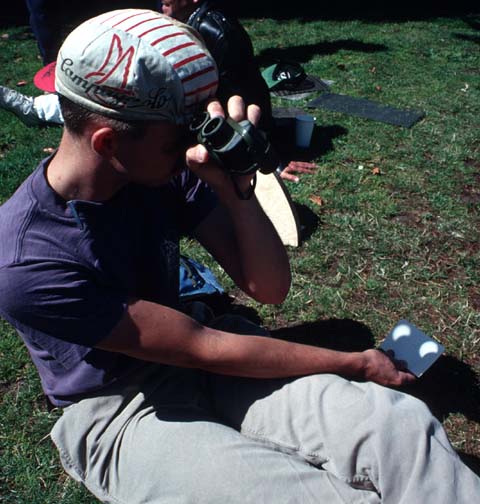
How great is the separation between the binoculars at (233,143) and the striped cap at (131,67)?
0.28 feet

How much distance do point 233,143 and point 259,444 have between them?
36.1 inches

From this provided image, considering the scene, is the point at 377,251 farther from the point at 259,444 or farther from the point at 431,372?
the point at 259,444

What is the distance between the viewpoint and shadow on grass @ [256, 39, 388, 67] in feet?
27.1

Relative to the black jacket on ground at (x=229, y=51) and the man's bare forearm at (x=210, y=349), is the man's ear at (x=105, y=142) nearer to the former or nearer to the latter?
the man's bare forearm at (x=210, y=349)

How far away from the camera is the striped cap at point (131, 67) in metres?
1.40

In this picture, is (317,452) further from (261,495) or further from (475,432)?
(475,432)

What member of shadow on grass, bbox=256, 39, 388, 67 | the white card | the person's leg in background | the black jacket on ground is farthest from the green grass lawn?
shadow on grass, bbox=256, 39, 388, 67

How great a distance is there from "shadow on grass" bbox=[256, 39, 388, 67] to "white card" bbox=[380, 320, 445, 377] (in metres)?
6.27

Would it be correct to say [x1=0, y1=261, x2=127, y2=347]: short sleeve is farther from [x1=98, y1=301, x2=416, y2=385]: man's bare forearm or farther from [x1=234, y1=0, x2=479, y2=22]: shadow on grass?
[x1=234, y1=0, x2=479, y2=22]: shadow on grass

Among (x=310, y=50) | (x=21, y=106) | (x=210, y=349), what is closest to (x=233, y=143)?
(x=210, y=349)

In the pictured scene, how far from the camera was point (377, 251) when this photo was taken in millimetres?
3492

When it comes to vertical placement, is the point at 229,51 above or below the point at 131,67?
below

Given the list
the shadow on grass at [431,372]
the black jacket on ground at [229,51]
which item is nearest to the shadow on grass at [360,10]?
the black jacket on ground at [229,51]

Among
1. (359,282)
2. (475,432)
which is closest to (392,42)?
(359,282)
